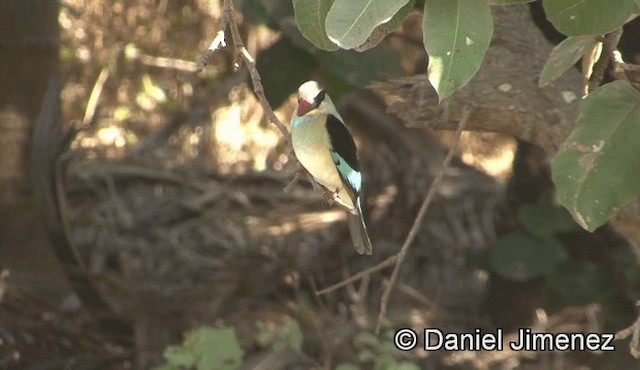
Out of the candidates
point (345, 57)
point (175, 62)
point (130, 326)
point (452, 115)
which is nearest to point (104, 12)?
point (175, 62)

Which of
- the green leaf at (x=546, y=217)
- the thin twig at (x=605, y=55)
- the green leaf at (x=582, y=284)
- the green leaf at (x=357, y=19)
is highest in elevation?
the green leaf at (x=357, y=19)

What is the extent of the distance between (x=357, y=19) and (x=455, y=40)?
18 centimetres

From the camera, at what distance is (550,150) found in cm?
262

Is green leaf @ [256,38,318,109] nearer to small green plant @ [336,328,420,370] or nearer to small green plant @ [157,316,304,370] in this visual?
small green plant @ [157,316,304,370]

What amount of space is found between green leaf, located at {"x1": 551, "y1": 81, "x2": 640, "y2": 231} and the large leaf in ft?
0.35

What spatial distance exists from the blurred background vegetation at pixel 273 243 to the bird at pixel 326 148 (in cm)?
70

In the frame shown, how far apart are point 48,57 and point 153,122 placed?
2.63 metres

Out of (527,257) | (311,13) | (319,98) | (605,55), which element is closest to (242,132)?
(527,257)

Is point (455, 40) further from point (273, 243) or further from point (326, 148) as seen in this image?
point (273, 243)

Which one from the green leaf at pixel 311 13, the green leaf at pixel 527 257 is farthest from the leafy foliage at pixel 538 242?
the green leaf at pixel 311 13

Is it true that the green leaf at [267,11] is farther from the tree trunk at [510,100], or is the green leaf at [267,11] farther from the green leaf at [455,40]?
the green leaf at [455,40]

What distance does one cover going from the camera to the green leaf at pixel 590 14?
1767 millimetres

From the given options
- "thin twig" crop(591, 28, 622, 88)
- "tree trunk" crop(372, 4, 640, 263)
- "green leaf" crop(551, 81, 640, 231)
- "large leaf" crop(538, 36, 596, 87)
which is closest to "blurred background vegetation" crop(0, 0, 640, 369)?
"tree trunk" crop(372, 4, 640, 263)

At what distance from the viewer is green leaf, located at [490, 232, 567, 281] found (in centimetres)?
386
